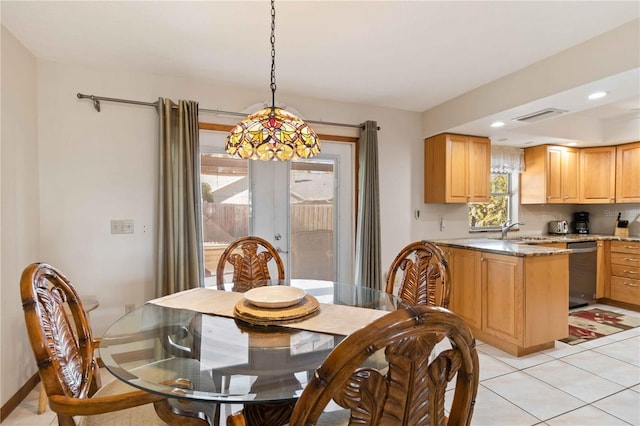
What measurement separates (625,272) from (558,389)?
2.94 metres

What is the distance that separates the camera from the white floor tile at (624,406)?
2.05 meters

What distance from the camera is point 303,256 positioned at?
141 inches

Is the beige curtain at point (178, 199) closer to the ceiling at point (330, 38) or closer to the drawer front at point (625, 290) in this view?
the ceiling at point (330, 38)

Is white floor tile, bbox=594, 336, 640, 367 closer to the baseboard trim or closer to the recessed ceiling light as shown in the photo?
the recessed ceiling light

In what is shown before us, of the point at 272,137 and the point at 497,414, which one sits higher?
the point at 272,137

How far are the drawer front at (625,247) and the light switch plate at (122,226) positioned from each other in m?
5.72

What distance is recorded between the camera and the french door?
3.22 meters

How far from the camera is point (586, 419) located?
6.67 feet

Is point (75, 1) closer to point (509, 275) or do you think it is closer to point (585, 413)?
point (509, 275)

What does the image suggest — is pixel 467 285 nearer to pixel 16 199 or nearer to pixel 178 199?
pixel 178 199

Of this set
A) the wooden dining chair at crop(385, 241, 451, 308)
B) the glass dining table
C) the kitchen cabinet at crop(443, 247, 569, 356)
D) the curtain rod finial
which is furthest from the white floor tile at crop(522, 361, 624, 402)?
the curtain rod finial

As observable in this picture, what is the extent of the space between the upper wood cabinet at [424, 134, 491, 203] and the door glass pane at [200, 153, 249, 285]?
222 cm

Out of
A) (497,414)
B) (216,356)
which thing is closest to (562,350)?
(497,414)

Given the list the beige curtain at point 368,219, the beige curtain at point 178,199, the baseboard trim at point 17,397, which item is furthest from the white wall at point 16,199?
the beige curtain at point 368,219
